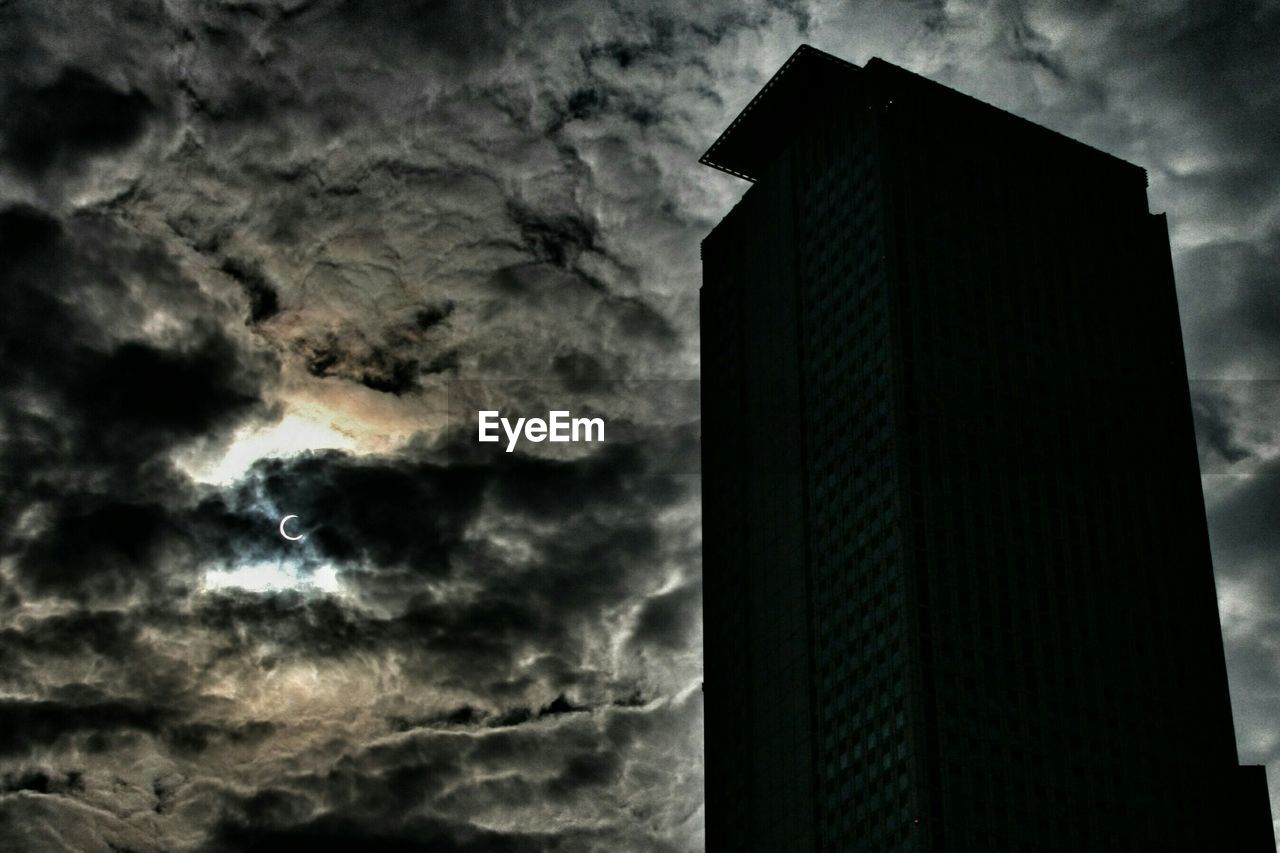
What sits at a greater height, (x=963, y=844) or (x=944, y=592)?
(x=944, y=592)

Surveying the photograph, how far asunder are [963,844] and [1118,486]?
171 ft

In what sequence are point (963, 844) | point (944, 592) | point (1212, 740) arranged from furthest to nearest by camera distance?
point (1212, 740)
point (944, 592)
point (963, 844)

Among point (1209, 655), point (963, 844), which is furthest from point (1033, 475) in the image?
point (963, 844)

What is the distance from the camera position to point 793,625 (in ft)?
636

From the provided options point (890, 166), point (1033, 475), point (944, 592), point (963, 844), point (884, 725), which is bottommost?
point (963, 844)

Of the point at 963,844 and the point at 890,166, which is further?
the point at 890,166

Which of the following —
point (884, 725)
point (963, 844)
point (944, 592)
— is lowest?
point (963, 844)

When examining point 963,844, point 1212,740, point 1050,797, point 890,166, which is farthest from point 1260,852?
point 890,166

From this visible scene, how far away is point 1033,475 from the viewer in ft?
627

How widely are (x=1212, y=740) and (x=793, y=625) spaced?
45.4m

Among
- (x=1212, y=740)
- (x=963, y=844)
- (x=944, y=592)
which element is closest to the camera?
(x=963, y=844)

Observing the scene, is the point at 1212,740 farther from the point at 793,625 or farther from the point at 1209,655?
the point at 793,625

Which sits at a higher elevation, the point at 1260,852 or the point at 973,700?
the point at 973,700

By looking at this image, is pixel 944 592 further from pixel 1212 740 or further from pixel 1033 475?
pixel 1212 740
